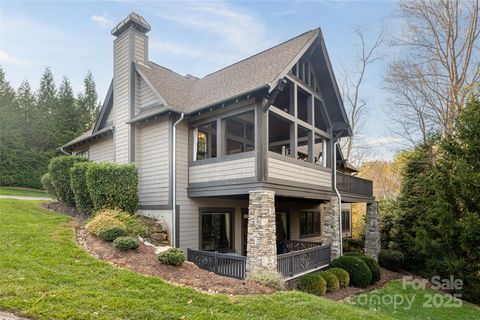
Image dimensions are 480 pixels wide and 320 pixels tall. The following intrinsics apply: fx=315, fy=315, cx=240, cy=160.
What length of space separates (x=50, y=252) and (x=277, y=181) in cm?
663

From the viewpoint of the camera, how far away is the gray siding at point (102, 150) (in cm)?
1524

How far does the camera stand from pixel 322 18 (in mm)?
16578

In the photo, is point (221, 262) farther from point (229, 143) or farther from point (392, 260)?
point (392, 260)

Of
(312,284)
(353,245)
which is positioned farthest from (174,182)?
(353,245)

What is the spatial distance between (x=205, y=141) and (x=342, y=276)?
7417 millimetres

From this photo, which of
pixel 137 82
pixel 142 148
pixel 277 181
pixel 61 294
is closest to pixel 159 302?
pixel 61 294

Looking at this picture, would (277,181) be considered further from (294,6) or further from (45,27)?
(45,27)

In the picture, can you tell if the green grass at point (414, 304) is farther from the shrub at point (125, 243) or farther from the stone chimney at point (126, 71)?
the stone chimney at point (126, 71)

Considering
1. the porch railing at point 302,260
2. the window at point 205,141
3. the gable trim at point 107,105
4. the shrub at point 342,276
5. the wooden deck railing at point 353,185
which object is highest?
the gable trim at point 107,105

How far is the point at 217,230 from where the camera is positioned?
41.5 ft

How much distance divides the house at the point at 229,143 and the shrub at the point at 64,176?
78.4 inches

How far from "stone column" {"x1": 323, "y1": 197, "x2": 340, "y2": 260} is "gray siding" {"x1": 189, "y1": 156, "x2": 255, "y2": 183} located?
18.9 feet

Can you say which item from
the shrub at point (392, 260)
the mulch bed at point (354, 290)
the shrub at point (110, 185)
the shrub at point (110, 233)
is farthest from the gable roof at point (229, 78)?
the shrub at point (392, 260)

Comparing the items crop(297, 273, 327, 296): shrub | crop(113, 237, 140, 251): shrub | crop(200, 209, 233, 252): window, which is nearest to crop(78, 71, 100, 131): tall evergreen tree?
crop(200, 209, 233, 252): window
